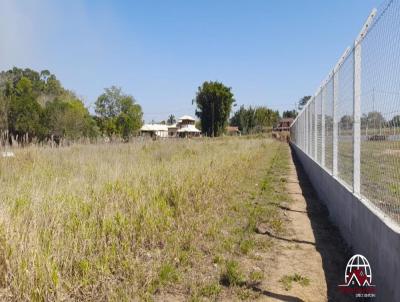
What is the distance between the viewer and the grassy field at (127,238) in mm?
2998

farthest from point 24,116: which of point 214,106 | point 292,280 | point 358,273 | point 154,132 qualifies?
point 358,273

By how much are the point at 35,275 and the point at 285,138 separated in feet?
186

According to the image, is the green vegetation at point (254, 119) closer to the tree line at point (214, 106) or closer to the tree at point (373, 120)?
the tree line at point (214, 106)

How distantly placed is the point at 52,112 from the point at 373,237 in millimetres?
40096

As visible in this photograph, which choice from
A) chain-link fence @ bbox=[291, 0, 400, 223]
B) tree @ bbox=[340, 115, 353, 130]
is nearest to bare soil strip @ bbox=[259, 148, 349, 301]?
chain-link fence @ bbox=[291, 0, 400, 223]

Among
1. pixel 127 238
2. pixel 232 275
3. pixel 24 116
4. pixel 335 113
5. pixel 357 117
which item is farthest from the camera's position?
pixel 24 116

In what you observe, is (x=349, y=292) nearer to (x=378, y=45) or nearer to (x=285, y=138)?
(x=378, y=45)

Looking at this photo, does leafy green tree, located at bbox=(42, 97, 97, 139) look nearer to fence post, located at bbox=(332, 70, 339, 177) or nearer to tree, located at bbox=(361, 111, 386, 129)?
fence post, located at bbox=(332, 70, 339, 177)

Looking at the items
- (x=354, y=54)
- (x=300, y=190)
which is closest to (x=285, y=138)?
(x=300, y=190)

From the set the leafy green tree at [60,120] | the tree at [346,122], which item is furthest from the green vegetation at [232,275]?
the leafy green tree at [60,120]

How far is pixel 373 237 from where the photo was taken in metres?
3.25

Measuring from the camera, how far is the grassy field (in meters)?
3.00

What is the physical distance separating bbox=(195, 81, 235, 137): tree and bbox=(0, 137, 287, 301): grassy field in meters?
50.9

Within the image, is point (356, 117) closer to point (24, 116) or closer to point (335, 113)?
point (335, 113)
